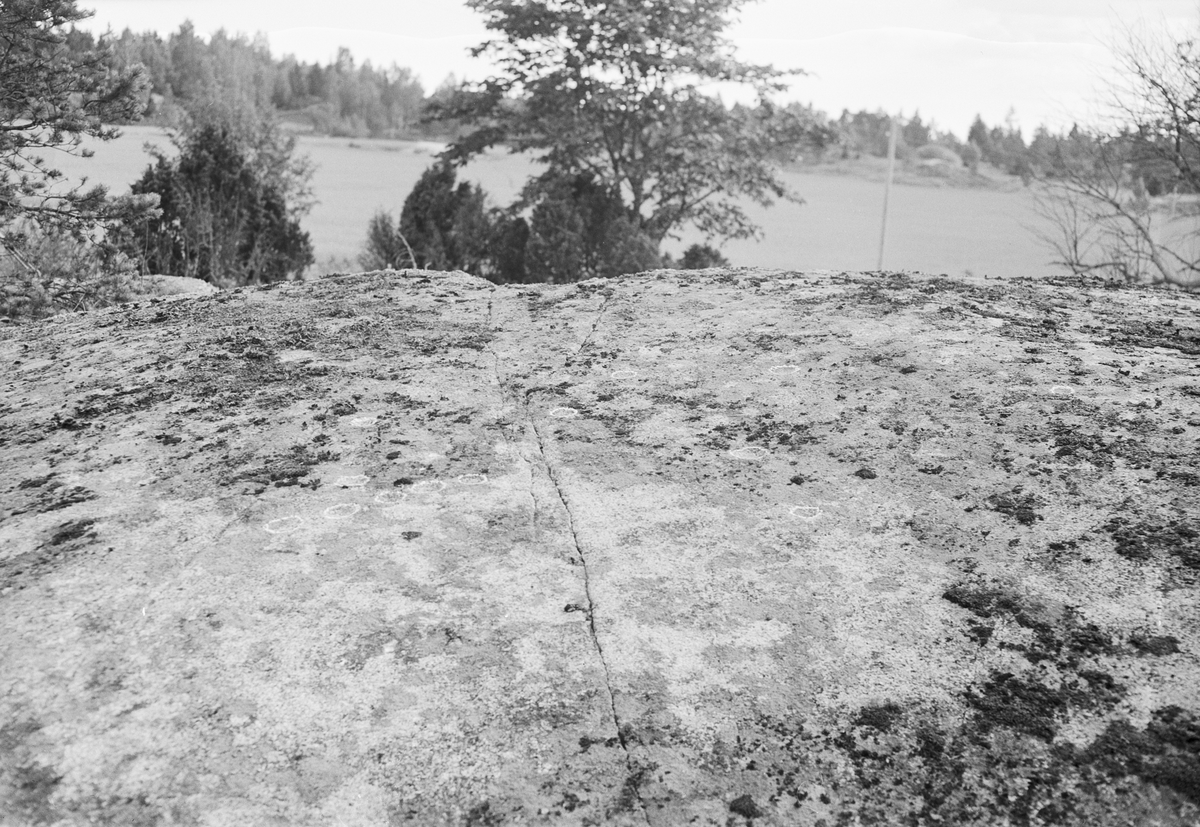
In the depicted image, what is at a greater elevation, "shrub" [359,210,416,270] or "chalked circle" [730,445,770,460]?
"chalked circle" [730,445,770,460]

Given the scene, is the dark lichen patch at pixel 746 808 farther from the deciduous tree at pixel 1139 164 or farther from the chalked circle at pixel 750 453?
the deciduous tree at pixel 1139 164

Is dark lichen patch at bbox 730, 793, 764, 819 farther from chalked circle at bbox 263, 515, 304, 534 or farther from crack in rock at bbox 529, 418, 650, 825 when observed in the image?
chalked circle at bbox 263, 515, 304, 534

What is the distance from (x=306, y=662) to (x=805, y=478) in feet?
3.14

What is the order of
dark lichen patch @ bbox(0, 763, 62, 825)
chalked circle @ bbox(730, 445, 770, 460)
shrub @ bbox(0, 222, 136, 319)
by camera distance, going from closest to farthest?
1. dark lichen patch @ bbox(0, 763, 62, 825)
2. chalked circle @ bbox(730, 445, 770, 460)
3. shrub @ bbox(0, 222, 136, 319)

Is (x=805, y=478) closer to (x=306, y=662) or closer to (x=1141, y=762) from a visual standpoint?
(x=1141, y=762)

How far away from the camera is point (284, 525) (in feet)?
5.32

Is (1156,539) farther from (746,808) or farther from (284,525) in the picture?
(284,525)

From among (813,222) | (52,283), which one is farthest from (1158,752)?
(813,222)

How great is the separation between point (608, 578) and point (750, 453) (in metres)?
0.52

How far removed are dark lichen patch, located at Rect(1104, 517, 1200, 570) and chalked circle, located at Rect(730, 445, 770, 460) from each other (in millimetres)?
616

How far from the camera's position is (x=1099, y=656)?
1.29 metres

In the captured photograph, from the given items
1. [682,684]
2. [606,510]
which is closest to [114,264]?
[606,510]

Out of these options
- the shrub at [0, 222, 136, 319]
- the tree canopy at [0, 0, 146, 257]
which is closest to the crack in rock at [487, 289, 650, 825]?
the shrub at [0, 222, 136, 319]

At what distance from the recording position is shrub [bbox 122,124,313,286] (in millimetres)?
10586
